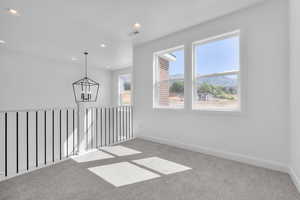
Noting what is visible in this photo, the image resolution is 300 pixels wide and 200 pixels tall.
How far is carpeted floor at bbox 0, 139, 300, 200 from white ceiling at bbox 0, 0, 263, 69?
2.54 metres

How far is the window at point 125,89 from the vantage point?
6910mm

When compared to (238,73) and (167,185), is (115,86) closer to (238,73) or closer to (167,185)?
(238,73)

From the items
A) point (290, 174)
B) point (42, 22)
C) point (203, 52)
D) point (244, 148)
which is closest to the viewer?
point (290, 174)

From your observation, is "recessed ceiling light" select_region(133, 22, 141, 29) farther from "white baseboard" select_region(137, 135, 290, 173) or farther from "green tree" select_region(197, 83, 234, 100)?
"white baseboard" select_region(137, 135, 290, 173)

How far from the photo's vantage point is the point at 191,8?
260 centimetres

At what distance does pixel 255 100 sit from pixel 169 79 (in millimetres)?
1858

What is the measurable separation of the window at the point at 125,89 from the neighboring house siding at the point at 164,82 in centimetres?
309

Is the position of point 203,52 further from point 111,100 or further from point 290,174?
point 111,100

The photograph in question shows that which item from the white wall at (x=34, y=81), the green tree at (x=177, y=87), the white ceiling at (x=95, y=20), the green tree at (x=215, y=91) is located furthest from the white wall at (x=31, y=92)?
the green tree at (x=215, y=91)

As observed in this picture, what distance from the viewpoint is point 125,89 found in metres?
7.04

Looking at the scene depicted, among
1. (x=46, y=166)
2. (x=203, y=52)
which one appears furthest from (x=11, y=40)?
(x=203, y=52)

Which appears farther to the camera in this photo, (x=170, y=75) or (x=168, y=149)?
(x=170, y=75)

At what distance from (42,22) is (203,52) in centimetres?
318

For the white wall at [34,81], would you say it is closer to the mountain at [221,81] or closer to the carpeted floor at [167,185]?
the carpeted floor at [167,185]
